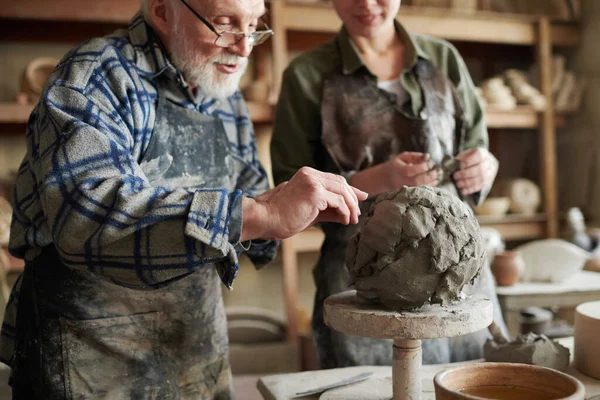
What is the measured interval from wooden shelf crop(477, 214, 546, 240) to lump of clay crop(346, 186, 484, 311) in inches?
117

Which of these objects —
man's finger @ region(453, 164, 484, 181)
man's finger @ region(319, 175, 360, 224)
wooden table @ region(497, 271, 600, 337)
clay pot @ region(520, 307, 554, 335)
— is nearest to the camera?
man's finger @ region(319, 175, 360, 224)

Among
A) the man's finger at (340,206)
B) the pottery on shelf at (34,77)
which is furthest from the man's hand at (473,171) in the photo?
the pottery on shelf at (34,77)

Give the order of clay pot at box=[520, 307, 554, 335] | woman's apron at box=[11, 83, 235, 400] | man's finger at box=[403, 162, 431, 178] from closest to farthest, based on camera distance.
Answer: woman's apron at box=[11, 83, 235, 400], man's finger at box=[403, 162, 431, 178], clay pot at box=[520, 307, 554, 335]

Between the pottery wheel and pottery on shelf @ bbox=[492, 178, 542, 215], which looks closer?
the pottery wheel

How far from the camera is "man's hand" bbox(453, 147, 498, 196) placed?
212cm

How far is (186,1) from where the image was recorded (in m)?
1.74

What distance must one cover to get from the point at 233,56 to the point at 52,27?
2.76 m

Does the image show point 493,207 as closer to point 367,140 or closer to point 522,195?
point 522,195

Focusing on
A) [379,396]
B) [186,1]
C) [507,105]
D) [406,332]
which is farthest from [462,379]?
[507,105]

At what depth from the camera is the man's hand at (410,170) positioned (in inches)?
77.5

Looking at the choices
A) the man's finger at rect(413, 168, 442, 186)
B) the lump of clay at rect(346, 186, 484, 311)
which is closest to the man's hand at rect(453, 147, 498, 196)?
the man's finger at rect(413, 168, 442, 186)

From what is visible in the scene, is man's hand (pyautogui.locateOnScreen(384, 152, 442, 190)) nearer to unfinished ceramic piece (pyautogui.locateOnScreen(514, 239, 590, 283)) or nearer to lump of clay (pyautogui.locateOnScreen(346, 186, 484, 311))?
lump of clay (pyautogui.locateOnScreen(346, 186, 484, 311))

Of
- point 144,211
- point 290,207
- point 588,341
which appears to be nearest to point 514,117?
point 588,341

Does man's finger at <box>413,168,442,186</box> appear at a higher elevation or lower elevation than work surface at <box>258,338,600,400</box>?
higher
